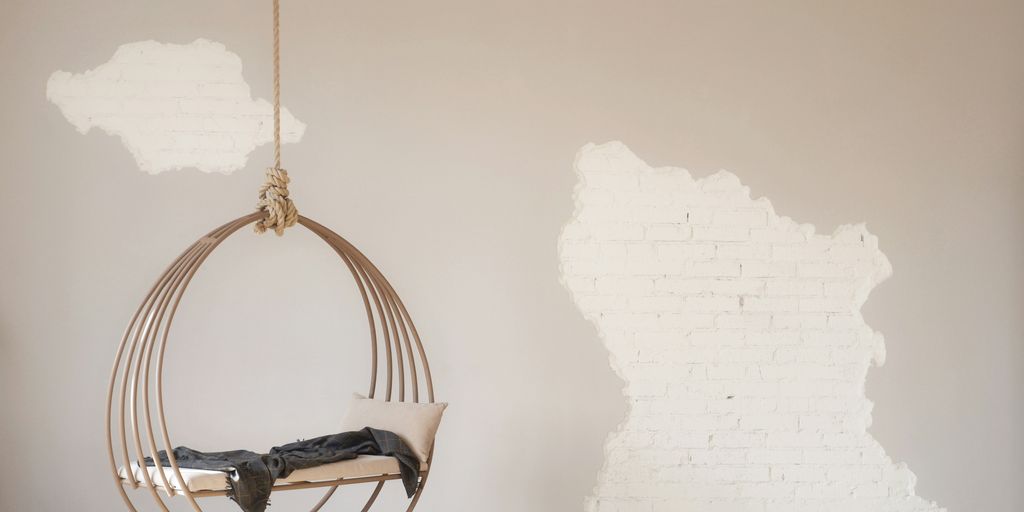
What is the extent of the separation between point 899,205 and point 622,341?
1454 millimetres

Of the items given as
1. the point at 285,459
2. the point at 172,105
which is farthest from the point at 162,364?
the point at 172,105

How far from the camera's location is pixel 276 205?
329 centimetres

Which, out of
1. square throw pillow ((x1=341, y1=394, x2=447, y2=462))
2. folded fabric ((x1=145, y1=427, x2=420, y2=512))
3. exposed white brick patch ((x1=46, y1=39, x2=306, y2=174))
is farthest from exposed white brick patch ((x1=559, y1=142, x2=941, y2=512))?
exposed white brick patch ((x1=46, y1=39, x2=306, y2=174))

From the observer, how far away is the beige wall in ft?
13.0

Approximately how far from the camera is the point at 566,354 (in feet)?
13.6

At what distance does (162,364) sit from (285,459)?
58 centimetres

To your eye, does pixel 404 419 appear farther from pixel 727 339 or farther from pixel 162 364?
pixel 727 339

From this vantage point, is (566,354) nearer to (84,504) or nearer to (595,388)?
(595,388)

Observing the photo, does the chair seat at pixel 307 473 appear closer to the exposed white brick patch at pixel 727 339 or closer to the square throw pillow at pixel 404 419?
the square throw pillow at pixel 404 419

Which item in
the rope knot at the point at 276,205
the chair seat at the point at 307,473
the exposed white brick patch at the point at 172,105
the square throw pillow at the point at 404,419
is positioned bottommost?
the chair seat at the point at 307,473

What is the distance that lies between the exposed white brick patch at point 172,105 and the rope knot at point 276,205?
0.80 meters

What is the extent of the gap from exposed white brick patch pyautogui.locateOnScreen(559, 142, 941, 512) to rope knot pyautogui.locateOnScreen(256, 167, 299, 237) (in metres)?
1.34

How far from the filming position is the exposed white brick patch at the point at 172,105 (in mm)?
4000

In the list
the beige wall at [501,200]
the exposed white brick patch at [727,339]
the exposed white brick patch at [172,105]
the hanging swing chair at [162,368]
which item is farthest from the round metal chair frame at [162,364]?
the exposed white brick patch at [727,339]
